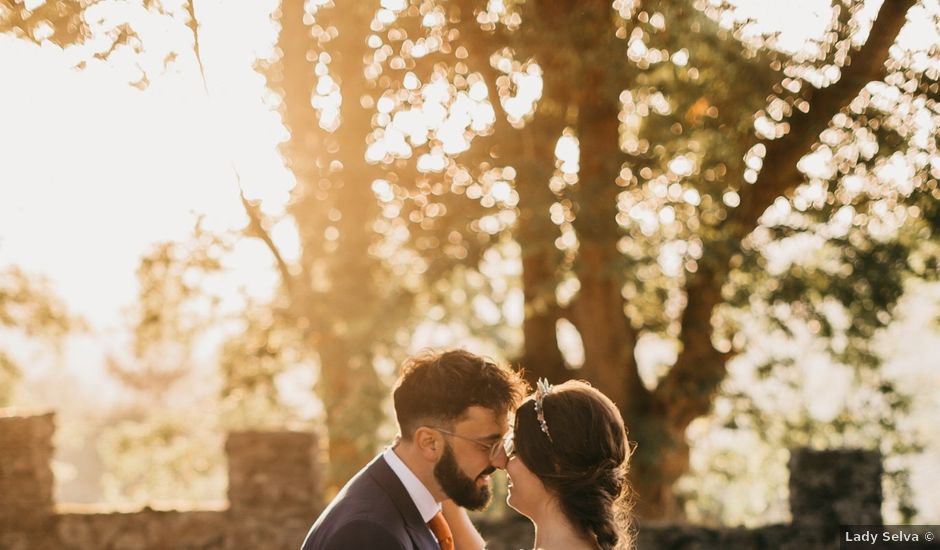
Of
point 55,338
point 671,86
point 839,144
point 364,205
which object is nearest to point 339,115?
point 364,205

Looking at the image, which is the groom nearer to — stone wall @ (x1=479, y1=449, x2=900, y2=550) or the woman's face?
the woman's face

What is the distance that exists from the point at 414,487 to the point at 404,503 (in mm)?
120

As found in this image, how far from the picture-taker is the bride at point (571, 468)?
3.72 m

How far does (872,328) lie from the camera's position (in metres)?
11.7

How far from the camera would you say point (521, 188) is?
9.80m

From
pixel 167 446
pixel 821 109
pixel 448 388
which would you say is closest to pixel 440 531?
pixel 448 388

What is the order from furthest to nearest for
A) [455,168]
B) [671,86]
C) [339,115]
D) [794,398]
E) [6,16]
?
[794,398] → [339,115] → [455,168] → [671,86] → [6,16]

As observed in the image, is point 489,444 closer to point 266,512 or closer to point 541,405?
point 541,405

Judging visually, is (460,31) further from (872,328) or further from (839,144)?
(872,328)

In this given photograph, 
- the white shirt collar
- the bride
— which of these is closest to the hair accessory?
the bride

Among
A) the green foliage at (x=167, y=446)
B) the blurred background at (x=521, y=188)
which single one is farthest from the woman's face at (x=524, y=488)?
the green foliage at (x=167, y=446)

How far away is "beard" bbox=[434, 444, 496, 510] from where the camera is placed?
12.9 feet

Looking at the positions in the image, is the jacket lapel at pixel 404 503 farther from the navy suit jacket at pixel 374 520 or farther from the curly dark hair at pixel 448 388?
the curly dark hair at pixel 448 388

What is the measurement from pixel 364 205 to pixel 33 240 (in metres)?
6.59
